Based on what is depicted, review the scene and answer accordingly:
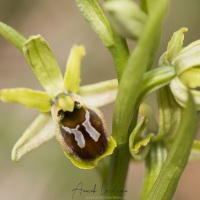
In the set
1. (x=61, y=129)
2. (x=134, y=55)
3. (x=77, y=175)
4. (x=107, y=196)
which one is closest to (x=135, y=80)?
(x=134, y=55)

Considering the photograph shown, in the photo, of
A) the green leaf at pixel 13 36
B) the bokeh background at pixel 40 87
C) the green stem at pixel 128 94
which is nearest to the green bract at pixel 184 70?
the green stem at pixel 128 94

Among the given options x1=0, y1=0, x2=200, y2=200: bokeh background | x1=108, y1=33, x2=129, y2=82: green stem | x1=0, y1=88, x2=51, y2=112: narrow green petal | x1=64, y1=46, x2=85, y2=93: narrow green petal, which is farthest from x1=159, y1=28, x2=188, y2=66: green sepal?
x1=0, y1=0, x2=200, y2=200: bokeh background

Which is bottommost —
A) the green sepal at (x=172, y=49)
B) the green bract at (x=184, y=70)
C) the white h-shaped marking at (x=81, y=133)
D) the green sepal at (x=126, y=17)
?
the white h-shaped marking at (x=81, y=133)

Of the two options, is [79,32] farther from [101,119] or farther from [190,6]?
[101,119]

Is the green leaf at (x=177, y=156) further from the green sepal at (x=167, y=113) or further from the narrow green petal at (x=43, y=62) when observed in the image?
the narrow green petal at (x=43, y=62)

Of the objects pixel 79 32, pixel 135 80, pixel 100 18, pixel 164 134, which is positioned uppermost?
pixel 79 32

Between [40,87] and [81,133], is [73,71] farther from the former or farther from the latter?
[40,87]
